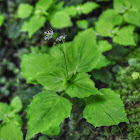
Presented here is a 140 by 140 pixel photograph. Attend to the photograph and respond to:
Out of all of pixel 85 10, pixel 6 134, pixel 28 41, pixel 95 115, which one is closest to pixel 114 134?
pixel 95 115

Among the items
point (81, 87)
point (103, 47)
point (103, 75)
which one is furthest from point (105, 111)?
point (103, 47)

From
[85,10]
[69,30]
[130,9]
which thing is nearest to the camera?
[130,9]

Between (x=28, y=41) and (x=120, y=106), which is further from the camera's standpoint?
(x=28, y=41)

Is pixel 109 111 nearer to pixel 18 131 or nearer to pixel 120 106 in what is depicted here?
pixel 120 106

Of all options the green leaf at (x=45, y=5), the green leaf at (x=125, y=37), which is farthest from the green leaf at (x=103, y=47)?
the green leaf at (x=45, y=5)

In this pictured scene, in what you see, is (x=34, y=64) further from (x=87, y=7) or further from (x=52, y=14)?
(x=87, y=7)

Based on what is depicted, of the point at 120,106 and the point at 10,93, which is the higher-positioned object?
the point at 120,106

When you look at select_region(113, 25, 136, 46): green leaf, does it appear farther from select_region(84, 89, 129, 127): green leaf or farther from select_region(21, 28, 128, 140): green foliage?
select_region(84, 89, 129, 127): green leaf
